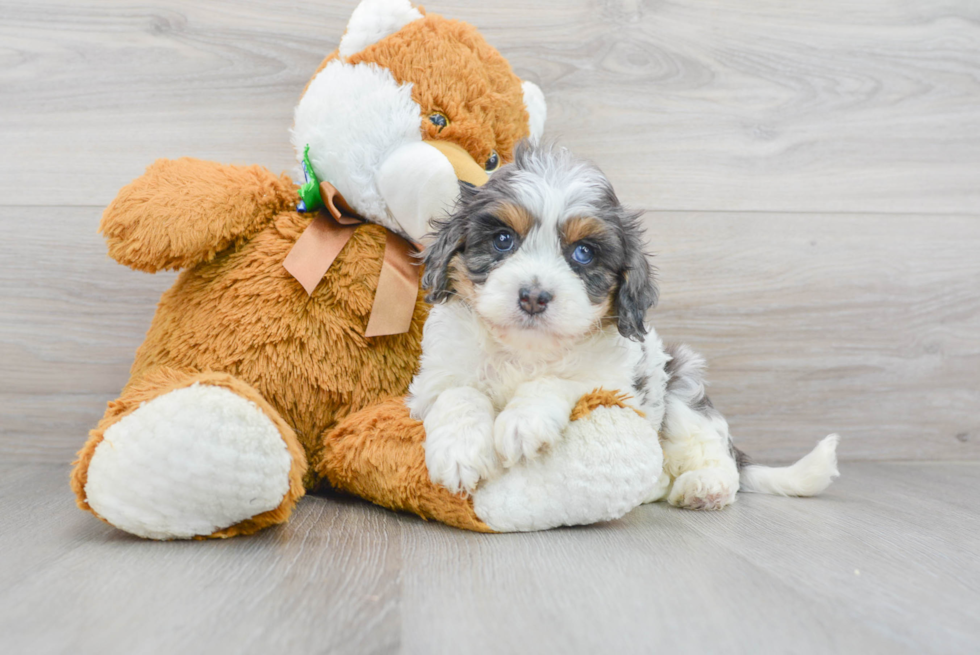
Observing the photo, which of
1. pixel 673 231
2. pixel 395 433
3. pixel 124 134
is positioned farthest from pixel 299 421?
pixel 673 231

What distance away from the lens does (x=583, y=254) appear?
142cm

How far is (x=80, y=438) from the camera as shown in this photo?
2088 millimetres

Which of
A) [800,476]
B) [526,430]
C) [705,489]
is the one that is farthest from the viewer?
[800,476]

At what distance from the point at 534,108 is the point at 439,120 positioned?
362 millimetres

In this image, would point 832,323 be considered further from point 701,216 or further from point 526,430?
point 526,430

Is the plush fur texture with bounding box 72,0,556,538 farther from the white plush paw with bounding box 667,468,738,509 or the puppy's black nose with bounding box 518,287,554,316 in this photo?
the white plush paw with bounding box 667,468,738,509

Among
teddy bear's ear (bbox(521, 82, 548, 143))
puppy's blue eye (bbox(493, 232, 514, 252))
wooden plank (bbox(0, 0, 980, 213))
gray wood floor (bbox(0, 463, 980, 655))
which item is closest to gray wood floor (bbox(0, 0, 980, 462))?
wooden plank (bbox(0, 0, 980, 213))

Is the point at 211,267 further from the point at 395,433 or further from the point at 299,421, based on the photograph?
the point at 395,433

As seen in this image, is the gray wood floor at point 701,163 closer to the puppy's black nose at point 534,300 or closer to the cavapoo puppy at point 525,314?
the cavapoo puppy at point 525,314

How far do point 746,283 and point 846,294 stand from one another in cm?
33

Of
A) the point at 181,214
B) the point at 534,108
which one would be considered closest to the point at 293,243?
the point at 181,214

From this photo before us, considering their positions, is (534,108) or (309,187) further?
(534,108)

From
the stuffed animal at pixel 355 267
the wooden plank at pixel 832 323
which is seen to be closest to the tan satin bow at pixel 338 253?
the stuffed animal at pixel 355 267

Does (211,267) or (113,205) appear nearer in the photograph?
(113,205)
